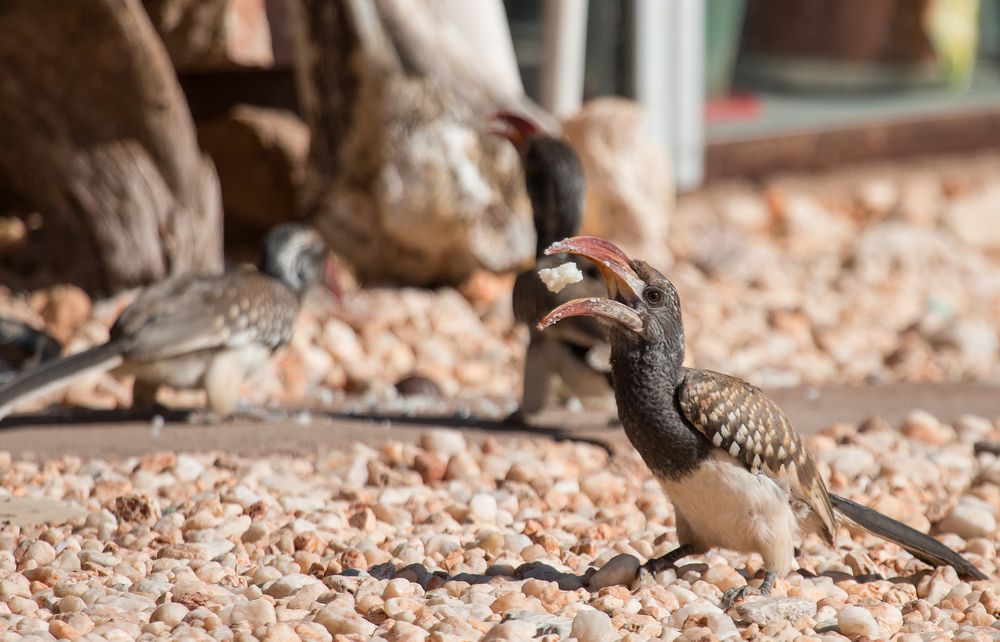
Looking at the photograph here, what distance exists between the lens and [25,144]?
23.2ft

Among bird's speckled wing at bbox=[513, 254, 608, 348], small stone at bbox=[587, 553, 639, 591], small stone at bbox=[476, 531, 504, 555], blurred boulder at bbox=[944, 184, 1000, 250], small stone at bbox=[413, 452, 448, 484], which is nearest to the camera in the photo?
small stone at bbox=[587, 553, 639, 591]

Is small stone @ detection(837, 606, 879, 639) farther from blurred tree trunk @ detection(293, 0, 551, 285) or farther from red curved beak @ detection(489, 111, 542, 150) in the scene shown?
blurred tree trunk @ detection(293, 0, 551, 285)

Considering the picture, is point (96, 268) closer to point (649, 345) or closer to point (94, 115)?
point (94, 115)

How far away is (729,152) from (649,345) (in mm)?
6861

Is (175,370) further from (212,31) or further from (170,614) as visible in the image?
(212,31)

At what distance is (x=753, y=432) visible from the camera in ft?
11.8

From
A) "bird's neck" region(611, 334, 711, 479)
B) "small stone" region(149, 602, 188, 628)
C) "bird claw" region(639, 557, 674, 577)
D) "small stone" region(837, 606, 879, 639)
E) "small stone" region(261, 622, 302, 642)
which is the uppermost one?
"bird's neck" region(611, 334, 711, 479)

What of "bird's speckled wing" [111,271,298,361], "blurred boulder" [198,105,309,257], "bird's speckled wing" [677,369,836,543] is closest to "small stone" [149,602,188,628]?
"bird's speckled wing" [677,369,836,543]

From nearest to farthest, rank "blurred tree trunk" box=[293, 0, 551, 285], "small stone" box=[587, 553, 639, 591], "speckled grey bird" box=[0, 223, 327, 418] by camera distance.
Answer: "small stone" box=[587, 553, 639, 591] → "speckled grey bird" box=[0, 223, 327, 418] → "blurred tree trunk" box=[293, 0, 551, 285]

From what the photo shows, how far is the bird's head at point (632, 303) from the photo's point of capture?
136 inches

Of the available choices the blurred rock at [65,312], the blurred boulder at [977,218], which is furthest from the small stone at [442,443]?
the blurred boulder at [977,218]

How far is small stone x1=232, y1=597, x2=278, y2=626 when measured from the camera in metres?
3.34

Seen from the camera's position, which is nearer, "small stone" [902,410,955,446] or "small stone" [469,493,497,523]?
"small stone" [469,493,497,523]

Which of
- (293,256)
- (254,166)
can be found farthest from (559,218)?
(254,166)
